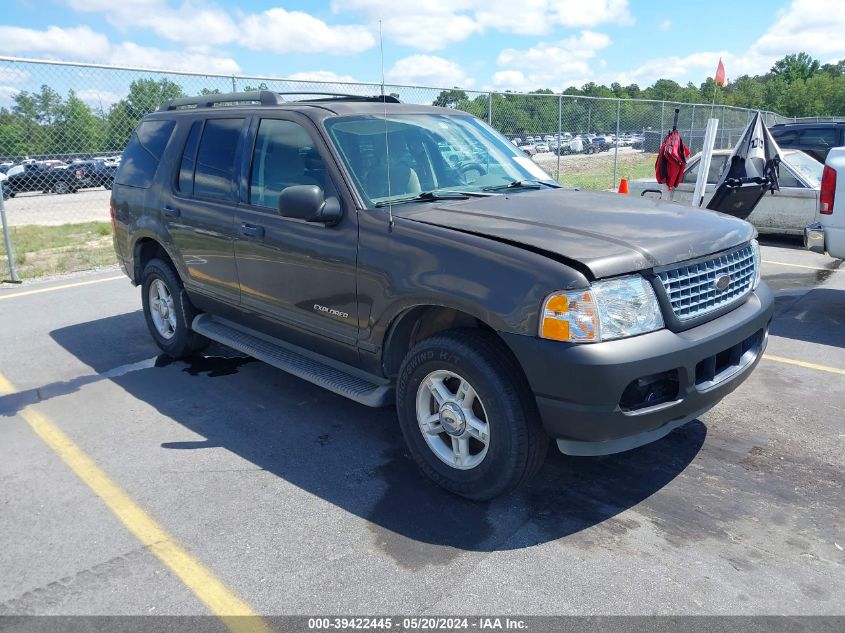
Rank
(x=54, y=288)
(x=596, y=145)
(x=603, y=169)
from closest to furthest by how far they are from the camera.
Answer: (x=54, y=288), (x=596, y=145), (x=603, y=169)

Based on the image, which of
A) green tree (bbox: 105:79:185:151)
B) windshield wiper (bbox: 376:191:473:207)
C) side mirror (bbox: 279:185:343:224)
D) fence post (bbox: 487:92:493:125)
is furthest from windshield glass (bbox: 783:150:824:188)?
green tree (bbox: 105:79:185:151)

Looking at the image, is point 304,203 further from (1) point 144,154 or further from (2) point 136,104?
(2) point 136,104

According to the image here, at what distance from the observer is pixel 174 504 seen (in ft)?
11.5

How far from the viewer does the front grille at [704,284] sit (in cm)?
317

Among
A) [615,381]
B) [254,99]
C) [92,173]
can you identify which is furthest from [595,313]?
[92,173]

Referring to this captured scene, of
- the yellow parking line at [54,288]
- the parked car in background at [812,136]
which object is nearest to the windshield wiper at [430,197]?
the yellow parking line at [54,288]

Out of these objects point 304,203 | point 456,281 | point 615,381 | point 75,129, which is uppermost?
point 75,129

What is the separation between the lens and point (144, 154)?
570cm

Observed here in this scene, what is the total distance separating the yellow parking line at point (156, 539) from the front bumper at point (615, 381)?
4.87ft

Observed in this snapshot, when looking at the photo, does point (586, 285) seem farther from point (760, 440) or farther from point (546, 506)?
point (760, 440)

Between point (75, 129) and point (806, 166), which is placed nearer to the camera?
point (806, 166)

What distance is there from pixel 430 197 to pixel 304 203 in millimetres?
751

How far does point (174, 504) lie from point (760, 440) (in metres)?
3.32

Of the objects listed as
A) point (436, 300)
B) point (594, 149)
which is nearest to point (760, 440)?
point (436, 300)
